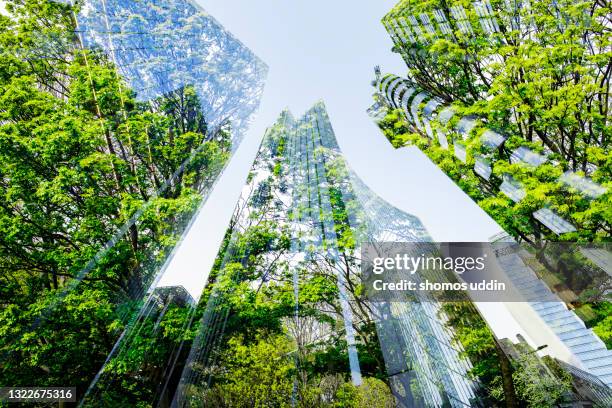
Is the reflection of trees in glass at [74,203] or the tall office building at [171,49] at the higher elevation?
the tall office building at [171,49]

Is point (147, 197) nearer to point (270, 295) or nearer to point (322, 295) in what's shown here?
point (270, 295)

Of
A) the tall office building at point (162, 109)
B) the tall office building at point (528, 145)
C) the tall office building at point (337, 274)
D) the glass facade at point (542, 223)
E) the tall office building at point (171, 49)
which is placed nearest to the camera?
the glass facade at point (542, 223)

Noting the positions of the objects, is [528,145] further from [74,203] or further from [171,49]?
[171,49]

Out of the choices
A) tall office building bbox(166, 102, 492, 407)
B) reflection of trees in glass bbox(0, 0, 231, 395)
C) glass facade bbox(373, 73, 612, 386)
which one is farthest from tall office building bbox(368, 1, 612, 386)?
reflection of trees in glass bbox(0, 0, 231, 395)

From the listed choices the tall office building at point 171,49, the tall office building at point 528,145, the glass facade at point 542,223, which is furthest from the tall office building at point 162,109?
the tall office building at point 528,145

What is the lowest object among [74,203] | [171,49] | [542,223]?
[542,223]

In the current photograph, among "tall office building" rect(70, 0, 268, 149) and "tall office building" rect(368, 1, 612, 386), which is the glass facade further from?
"tall office building" rect(70, 0, 268, 149)

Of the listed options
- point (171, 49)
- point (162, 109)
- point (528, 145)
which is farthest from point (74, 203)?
point (528, 145)

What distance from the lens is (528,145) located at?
662 centimetres

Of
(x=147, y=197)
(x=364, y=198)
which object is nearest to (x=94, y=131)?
(x=147, y=197)

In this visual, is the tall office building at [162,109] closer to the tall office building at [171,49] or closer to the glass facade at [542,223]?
the tall office building at [171,49]

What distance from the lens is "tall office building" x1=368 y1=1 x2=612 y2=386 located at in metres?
5.60

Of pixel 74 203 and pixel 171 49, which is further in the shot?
pixel 171 49

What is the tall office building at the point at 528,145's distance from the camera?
5.60m
